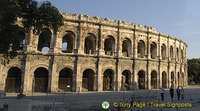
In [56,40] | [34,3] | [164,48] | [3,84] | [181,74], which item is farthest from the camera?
[181,74]

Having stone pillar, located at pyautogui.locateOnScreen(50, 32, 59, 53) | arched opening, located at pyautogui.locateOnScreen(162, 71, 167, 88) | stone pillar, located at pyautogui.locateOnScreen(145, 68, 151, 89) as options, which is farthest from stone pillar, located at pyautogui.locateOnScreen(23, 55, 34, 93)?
arched opening, located at pyautogui.locateOnScreen(162, 71, 167, 88)

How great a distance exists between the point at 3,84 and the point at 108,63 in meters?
10.2

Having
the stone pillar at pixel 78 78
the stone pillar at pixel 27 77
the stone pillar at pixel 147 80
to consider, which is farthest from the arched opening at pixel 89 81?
the stone pillar at pixel 147 80

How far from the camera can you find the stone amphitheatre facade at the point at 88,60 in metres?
15.2

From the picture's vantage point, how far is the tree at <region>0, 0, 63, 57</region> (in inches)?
268

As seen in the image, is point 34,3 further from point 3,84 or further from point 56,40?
point 3,84

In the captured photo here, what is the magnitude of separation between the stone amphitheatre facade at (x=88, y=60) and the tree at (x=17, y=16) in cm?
492

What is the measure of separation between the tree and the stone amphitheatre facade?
16.1 ft

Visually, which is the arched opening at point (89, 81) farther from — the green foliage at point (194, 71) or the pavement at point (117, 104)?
the green foliage at point (194, 71)

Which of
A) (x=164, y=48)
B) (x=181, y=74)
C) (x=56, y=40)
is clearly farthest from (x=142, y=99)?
(x=181, y=74)

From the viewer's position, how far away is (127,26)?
19234 millimetres

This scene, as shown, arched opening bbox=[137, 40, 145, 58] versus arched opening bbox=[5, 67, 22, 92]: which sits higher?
arched opening bbox=[137, 40, 145, 58]

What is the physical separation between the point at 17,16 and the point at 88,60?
32.0ft

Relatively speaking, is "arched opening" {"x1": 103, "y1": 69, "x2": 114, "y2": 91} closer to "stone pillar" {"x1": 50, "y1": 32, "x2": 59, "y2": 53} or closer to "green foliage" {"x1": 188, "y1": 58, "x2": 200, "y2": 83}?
"stone pillar" {"x1": 50, "y1": 32, "x2": 59, "y2": 53}
